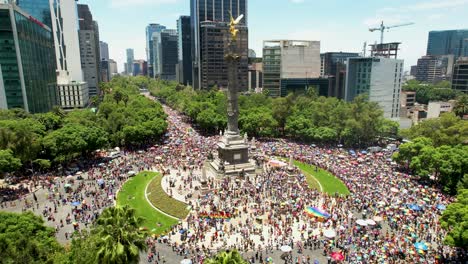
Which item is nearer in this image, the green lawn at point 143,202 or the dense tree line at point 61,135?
the green lawn at point 143,202

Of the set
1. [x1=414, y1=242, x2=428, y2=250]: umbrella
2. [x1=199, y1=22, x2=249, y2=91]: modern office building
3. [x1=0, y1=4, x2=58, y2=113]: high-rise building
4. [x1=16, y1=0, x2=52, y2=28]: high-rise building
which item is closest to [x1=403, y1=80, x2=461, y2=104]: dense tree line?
[x1=199, y1=22, x2=249, y2=91]: modern office building

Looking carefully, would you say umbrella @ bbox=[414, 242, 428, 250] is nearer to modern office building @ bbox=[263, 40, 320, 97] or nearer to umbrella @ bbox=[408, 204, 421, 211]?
umbrella @ bbox=[408, 204, 421, 211]

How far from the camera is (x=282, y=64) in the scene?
14812 centimetres

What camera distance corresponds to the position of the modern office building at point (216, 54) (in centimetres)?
17788

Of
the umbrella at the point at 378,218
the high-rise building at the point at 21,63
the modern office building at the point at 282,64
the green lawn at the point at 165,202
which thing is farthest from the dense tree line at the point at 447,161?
the high-rise building at the point at 21,63

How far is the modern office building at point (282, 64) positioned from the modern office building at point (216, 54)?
101ft

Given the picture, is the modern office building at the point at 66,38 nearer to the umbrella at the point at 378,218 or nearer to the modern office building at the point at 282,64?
the modern office building at the point at 282,64

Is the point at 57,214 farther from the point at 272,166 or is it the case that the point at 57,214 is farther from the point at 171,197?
the point at 272,166

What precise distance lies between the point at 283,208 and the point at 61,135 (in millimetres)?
42331

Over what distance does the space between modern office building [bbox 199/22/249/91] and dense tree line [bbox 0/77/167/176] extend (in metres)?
92.7

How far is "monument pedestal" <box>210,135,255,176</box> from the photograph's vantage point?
5900 cm

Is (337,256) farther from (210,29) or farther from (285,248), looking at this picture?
(210,29)

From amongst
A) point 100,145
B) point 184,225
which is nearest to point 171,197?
point 184,225

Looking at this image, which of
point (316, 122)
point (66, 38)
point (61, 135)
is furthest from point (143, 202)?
point (66, 38)
